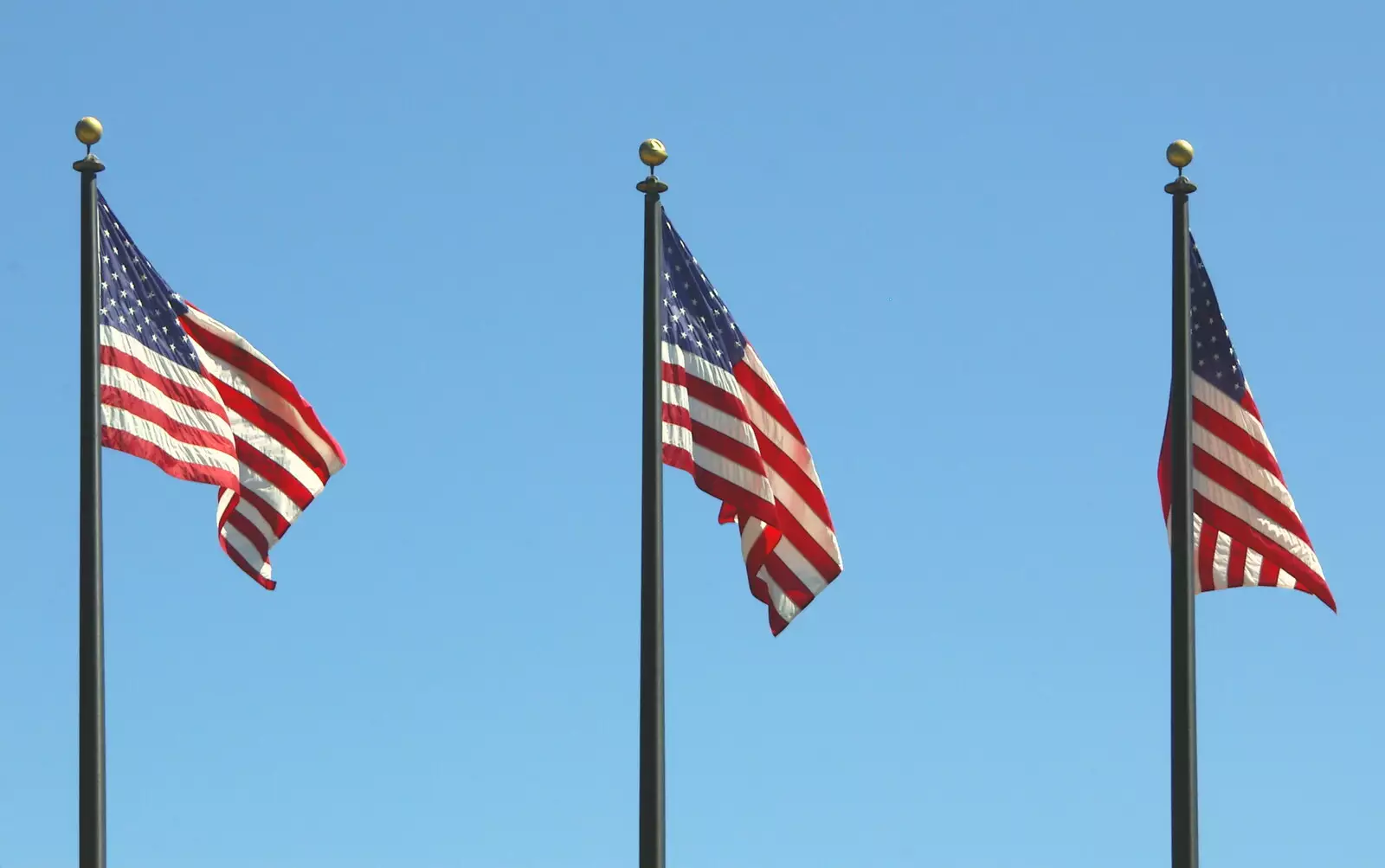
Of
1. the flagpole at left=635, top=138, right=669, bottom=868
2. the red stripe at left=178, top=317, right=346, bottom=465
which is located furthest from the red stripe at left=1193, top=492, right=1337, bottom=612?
the red stripe at left=178, top=317, right=346, bottom=465

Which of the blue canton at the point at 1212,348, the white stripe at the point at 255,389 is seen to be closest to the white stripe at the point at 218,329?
the white stripe at the point at 255,389

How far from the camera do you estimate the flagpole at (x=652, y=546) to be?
2033cm

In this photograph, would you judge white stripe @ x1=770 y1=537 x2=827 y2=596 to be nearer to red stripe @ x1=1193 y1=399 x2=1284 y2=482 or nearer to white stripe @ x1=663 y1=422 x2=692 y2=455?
white stripe @ x1=663 y1=422 x2=692 y2=455

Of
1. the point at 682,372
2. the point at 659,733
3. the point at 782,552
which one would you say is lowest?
the point at 659,733

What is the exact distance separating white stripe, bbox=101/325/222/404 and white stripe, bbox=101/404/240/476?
56 centimetres

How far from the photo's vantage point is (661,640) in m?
20.8

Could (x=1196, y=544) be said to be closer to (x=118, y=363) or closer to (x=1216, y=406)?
(x=1216, y=406)

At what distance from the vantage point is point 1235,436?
22.5 meters

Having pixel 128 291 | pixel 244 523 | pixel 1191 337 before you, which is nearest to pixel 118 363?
pixel 128 291

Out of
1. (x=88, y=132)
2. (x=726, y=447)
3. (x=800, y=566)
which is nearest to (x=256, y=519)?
(x=88, y=132)

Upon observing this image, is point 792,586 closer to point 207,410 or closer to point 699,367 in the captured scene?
point 699,367

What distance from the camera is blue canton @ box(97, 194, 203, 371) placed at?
71.9ft

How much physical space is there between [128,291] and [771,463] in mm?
6055

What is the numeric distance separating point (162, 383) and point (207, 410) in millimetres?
523
